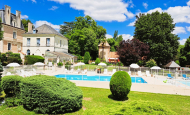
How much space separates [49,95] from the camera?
6250 mm

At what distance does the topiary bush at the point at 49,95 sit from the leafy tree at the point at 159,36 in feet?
89.4

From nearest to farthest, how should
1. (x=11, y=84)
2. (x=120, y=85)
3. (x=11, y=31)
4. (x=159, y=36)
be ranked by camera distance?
(x=11, y=84) < (x=120, y=85) < (x=159, y=36) < (x=11, y=31)

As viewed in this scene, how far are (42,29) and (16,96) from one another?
3337 centimetres

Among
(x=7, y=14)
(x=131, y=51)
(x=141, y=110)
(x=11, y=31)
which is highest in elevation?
(x=7, y=14)

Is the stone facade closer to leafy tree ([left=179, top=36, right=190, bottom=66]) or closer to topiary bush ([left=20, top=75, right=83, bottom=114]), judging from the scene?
topiary bush ([left=20, top=75, right=83, bottom=114])

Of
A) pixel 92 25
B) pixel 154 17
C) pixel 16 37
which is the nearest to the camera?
pixel 154 17

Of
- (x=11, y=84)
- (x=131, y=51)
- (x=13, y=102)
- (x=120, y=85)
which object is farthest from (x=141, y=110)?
(x=131, y=51)

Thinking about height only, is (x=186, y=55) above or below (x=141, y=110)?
above

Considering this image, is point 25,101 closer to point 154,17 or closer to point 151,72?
point 151,72

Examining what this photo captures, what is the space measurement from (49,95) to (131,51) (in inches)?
867

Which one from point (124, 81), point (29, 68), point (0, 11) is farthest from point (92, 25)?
point (124, 81)

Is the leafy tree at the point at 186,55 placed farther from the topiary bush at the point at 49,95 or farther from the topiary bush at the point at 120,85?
the topiary bush at the point at 49,95

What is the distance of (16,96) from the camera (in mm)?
8320

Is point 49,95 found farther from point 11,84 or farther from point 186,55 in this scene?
point 186,55
